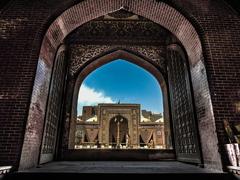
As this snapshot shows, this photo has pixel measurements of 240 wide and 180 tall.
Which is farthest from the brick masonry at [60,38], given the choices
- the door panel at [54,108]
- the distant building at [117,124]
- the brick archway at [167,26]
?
the distant building at [117,124]

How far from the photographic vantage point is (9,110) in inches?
119

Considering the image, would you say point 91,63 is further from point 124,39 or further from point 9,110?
point 9,110

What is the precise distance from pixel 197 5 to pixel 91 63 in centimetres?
410

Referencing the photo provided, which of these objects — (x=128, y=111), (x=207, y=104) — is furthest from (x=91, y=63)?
(x=128, y=111)

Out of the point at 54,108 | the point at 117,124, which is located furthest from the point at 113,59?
the point at 117,124

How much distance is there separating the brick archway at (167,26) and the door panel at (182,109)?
2.04ft

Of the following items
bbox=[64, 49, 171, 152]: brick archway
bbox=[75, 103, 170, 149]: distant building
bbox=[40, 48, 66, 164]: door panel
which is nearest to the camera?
bbox=[40, 48, 66, 164]: door panel

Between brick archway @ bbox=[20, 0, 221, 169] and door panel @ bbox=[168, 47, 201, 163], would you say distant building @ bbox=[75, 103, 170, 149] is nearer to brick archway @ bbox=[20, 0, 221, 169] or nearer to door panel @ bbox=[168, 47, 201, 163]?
door panel @ bbox=[168, 47, 201, 163]

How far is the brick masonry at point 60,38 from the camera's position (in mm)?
3014

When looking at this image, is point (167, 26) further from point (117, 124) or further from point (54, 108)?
point (117, 124)

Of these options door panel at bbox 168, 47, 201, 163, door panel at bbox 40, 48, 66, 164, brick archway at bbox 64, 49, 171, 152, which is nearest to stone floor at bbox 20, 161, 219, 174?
door panel at bbox 168, 47, 201, 163

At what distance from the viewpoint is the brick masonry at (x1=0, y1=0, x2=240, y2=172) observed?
3014 mm

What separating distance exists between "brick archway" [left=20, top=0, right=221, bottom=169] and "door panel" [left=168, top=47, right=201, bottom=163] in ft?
2.04

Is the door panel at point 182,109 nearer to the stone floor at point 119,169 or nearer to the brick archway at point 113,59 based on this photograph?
the brick archway at point 113,59
